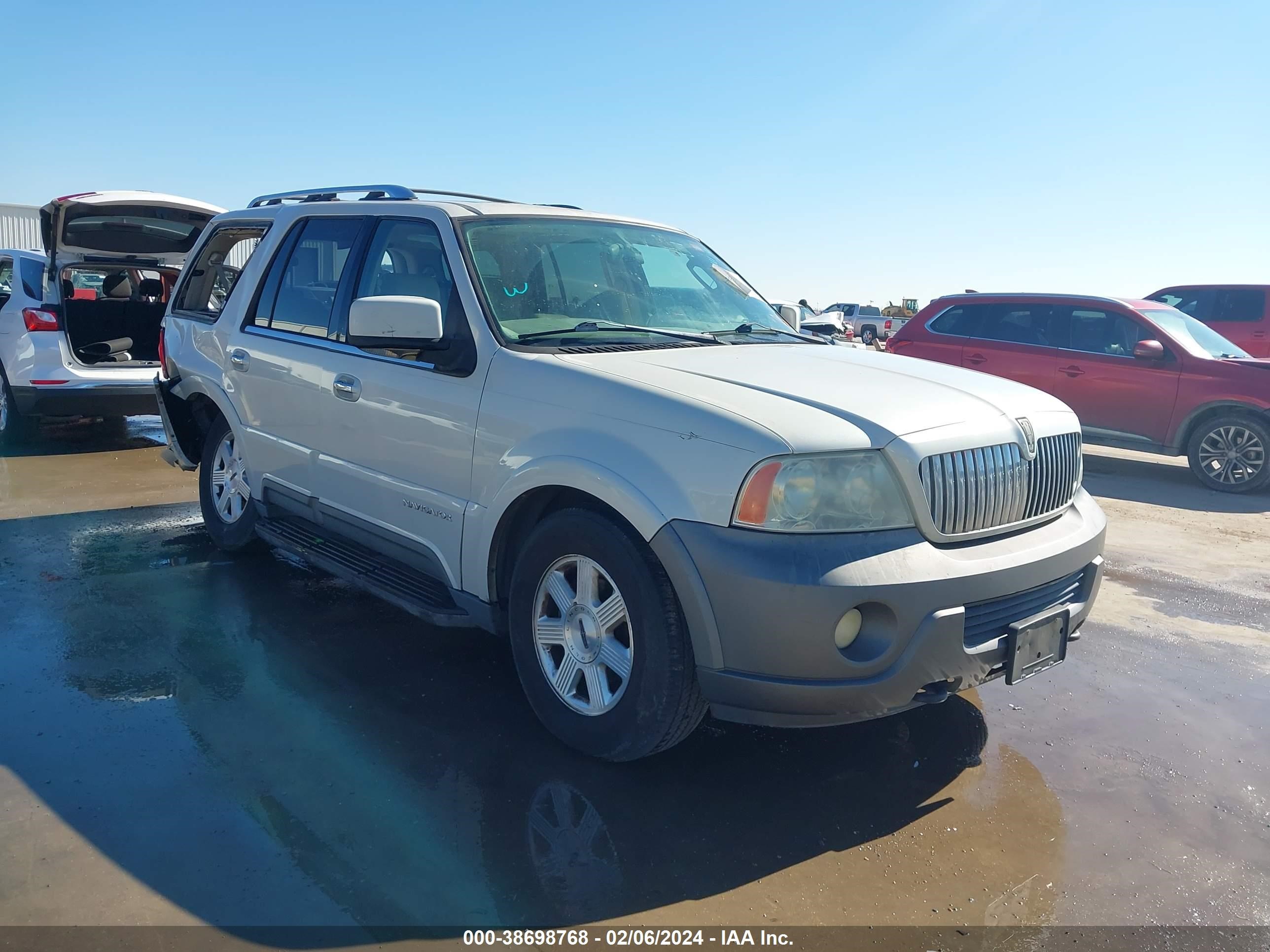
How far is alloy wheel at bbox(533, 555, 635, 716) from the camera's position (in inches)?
123

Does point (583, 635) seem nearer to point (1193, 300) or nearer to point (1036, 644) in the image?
point (1036, 644)

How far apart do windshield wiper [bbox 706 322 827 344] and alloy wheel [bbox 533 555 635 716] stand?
142 centimetres

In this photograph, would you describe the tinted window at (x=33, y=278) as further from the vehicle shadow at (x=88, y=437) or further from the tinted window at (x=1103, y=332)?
the tinted window at (x=1103, y=332)

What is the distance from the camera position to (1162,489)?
359 inches

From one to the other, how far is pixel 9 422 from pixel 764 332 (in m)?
8.28

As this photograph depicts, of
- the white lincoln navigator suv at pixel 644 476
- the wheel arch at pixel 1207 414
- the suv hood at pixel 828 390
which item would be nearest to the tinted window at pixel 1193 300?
the wheel arch at pixel 1207 414

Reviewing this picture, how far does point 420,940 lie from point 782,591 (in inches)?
52.1

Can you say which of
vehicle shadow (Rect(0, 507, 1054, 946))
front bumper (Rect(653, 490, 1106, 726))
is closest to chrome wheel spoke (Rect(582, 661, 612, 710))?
vehicle shadow (Rect(0, 507, 1054, 946))

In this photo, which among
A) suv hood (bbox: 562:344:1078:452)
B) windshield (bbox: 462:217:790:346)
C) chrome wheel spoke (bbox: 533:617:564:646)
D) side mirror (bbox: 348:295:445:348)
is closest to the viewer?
suv hood (bbox: 562:344:1078:452)

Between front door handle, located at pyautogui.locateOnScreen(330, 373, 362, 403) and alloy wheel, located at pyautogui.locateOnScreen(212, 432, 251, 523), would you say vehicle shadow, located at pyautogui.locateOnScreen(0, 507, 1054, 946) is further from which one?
front door handle, located at pyautogui.locateOnScreen(330, 373, 362, 403)

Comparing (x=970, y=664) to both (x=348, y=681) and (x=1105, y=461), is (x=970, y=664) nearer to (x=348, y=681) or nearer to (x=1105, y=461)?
(x=348, y=681)

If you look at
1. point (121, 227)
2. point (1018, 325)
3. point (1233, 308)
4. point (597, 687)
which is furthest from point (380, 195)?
point (1233, 308)

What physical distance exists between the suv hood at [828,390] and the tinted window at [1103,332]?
6692mm

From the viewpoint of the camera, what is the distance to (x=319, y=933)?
246 centimetres
